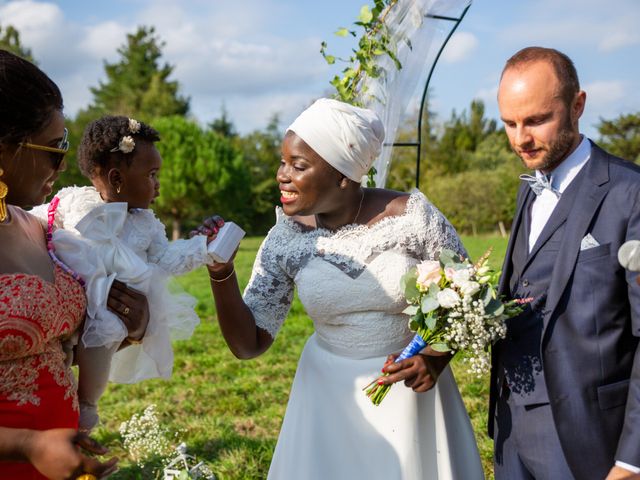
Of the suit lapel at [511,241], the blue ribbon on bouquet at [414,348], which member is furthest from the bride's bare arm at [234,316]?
the suit lapel at [511,241]

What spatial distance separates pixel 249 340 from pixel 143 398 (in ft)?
14.6

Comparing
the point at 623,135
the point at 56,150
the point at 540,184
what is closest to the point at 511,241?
the point at 540,184

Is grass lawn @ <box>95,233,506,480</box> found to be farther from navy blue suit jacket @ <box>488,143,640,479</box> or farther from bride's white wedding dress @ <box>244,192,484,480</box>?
navy blue suit jacket @ <box>488,143,640,479</box>

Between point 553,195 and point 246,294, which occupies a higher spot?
point 553,195

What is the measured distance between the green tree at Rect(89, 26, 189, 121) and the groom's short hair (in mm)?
57630

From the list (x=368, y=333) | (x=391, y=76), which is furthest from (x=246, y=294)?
(x=391, y=76)

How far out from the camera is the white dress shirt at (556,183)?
2.92 meters

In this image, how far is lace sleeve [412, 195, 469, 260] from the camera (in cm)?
347

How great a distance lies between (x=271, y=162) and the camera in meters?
56.3

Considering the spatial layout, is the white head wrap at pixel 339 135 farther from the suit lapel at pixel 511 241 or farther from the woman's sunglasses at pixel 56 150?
the woman's sunglasses at pixel 56 150

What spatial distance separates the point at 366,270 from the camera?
3.44 metres

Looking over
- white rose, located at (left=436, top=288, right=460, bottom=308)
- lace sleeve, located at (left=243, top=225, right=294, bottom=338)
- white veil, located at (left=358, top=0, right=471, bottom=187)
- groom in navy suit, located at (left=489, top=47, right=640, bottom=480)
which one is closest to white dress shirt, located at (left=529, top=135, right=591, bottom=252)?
groom in navy suit, located at (left=489, top=47, right=640, bottom=480)

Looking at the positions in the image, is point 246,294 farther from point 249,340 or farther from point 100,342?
point 100,342

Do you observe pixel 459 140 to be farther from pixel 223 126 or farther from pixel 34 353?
pixel 34 353
